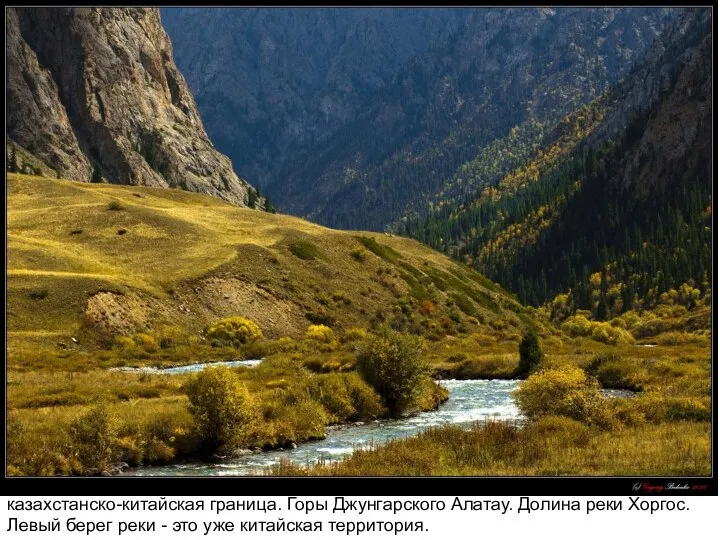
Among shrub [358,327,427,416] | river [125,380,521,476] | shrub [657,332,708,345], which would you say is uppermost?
shrub [657,332,708,345]

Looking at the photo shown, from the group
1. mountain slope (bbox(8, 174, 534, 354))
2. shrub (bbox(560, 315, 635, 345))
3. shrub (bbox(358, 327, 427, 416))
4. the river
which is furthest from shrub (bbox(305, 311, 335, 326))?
shrub (bbox(358, 327, 427, 416))

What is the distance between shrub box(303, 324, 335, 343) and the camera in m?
94.2

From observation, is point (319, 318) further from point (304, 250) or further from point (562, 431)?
point (562, 431)

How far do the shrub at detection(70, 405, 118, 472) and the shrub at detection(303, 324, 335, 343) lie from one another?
201 ft

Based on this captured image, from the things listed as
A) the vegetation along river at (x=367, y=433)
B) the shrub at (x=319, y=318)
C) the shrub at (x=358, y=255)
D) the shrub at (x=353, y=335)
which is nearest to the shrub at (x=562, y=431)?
the vegetation along river at (x=367, y=433)

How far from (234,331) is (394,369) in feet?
143

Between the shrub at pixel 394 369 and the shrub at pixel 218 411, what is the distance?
14.4 metres

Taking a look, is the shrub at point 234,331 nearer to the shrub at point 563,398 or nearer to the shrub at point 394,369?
the shrub at point 394,369

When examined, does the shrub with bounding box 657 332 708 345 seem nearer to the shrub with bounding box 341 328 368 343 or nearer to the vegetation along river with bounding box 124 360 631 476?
the shrub with bounding box 341 328 368 343

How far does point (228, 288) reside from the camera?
10019 centimetres

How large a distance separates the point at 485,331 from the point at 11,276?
221 ft

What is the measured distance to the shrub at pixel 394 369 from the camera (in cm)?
4812
